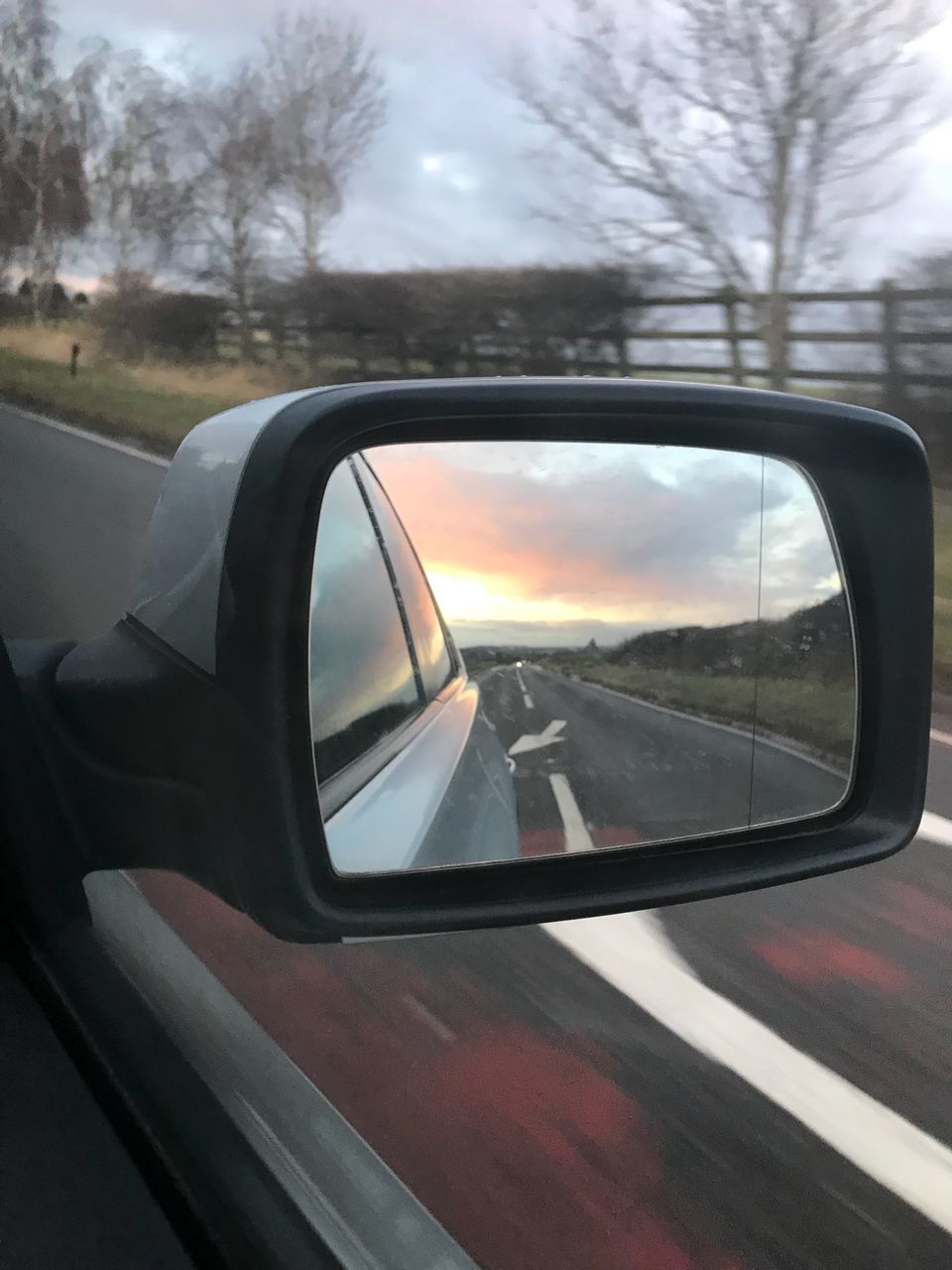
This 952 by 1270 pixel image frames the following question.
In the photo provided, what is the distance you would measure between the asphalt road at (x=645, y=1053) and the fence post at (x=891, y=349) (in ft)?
2.91

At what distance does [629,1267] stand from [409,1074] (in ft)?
1.72

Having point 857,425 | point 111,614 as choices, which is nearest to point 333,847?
point 111,614

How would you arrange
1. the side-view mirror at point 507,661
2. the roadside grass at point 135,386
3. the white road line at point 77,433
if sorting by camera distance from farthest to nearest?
the white road line at point 77,433
the roadside grass at point 135,386
the side-view mirror at point 507,661

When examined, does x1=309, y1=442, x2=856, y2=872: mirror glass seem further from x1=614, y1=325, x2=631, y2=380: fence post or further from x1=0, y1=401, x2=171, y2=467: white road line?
x1=0, y1=401, x2=171, y2=467: white road line

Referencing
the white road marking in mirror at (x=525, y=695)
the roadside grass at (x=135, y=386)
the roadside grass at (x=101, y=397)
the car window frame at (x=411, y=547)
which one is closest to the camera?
the white road marking in mirror at (x=525, y=695)

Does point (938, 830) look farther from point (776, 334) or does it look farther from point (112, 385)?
point (112, 385)

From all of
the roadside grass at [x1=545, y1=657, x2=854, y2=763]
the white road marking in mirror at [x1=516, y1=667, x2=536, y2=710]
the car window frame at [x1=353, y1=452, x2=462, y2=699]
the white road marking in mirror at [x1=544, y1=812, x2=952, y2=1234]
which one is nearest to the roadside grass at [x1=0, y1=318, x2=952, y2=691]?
the roadside grass at [x1=545, y1=657, x2=854, y2=763]

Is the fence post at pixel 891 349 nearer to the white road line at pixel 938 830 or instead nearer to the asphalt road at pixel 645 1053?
the asphalt road at pixel 645 1053

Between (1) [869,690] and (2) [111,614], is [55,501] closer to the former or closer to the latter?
(2) [111,614]

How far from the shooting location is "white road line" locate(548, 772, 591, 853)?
1.54 meters

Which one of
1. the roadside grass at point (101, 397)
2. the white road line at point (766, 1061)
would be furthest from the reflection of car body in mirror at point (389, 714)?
the roadside grass at point (101, 397)

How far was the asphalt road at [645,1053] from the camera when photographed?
1720mm

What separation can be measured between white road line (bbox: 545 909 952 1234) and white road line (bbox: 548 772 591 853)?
449mm

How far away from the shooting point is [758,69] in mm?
2447
